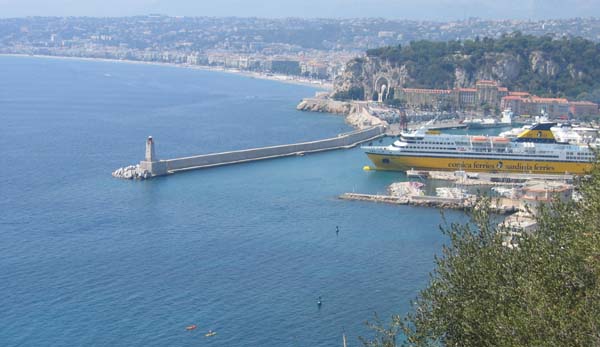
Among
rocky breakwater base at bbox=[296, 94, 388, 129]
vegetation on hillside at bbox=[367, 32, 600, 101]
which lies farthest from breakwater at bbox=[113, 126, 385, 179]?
vegetation on hillside at bbox=[367, 32, 600, 101]

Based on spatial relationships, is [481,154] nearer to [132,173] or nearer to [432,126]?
[132,173]

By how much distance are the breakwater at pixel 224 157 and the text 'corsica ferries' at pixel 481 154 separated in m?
2.74

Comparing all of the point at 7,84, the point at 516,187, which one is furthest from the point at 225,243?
the point at 7,84

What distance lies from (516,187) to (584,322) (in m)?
12.8

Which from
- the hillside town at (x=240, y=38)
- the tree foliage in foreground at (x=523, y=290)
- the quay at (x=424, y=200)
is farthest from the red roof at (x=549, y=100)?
the hillside town at (x=240, y=38)

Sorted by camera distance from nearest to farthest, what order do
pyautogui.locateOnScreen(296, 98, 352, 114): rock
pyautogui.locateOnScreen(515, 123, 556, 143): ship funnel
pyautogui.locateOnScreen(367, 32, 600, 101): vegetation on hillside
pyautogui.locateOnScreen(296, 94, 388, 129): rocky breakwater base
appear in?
pyautogui.locateOnScreen(515, 123, 556, 143): ship funnel < pyautogui.locateOnScreen(296, 94, 388, 129): rocky breakwater base < pyautogui.locateOnScreen(296, 98, 352, 114): rock < pyautogui.locateOnScreen(367, 32, 600, 101): vegetation on hillside

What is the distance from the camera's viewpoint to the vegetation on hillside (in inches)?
1452

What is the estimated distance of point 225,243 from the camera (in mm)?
13570

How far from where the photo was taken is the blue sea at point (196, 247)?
1023 centimetres

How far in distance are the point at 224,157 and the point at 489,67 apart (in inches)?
781

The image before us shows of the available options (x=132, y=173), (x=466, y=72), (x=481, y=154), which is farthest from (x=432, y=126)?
(x=132, y=173)

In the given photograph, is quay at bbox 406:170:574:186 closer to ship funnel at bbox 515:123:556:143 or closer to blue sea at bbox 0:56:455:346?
blue sea at bbox 0:56:455:346

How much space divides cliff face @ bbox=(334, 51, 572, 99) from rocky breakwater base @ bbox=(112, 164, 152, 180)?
2060 centimetres

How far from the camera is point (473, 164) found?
66.6ft
